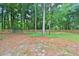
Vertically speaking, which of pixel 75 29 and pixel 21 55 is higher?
pixel 75 29

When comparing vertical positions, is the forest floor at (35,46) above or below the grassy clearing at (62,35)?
below

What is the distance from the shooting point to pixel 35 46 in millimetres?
1360

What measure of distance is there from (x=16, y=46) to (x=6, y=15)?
0.24 metres

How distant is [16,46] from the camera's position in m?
1.37

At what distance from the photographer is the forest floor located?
1.35 m

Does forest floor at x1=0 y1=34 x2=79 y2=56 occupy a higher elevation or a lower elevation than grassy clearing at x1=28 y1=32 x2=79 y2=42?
lower

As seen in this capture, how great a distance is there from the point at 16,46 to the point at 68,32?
1.29 feet

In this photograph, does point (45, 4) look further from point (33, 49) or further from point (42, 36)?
point (33, 49)

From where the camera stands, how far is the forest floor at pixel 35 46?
135 centimetres

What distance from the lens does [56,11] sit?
4.51 feet

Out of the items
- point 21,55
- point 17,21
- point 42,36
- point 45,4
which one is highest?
point 45,4

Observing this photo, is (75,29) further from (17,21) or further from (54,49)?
(17,21)

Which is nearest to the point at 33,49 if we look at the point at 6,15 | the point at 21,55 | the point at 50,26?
the point at 21,55

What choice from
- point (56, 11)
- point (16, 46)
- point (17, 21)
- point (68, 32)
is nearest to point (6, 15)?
point (17, 21)
